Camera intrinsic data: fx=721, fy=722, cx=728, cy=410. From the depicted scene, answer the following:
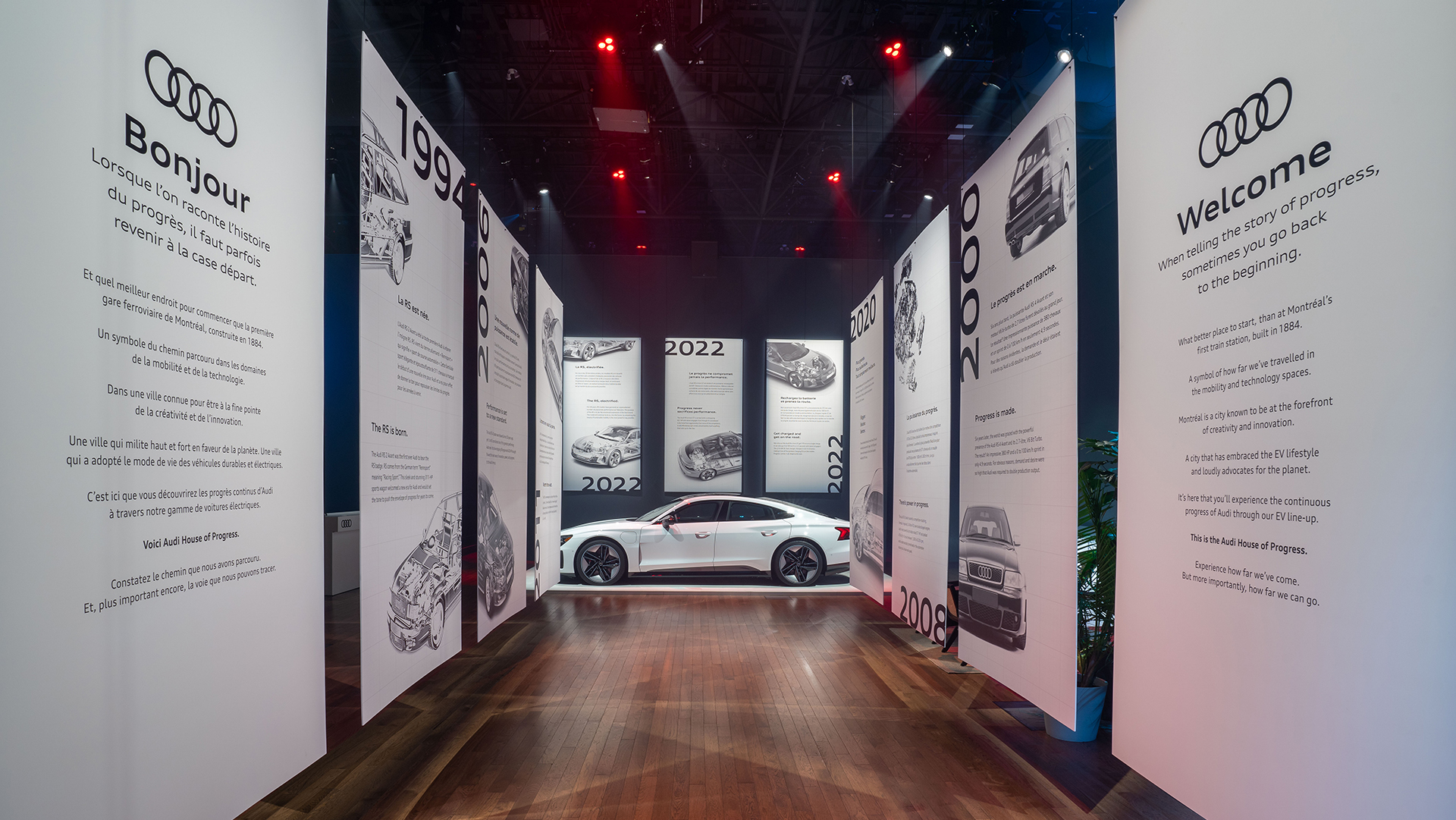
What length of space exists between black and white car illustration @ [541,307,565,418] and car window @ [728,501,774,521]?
2.17 metres

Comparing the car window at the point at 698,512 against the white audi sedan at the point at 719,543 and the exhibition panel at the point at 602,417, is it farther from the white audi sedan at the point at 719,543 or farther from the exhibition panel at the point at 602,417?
the exhibition panel at the point at 602,417

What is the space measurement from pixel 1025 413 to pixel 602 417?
276 inches

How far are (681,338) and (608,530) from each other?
3000mm

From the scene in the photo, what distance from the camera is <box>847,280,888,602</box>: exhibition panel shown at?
18.0ft

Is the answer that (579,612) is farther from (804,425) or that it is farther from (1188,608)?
(1188,608)


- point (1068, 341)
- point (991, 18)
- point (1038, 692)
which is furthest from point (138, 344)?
point (991, 18)

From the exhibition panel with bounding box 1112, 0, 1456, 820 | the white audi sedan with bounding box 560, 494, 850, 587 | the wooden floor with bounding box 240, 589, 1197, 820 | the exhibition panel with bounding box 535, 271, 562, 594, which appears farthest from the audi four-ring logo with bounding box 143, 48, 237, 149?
the white audi sedan with bounding box 560, 494, 850, 587

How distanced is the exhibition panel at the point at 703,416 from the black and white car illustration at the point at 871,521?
10.8 feet

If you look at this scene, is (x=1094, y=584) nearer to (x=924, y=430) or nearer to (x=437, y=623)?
(x=924, y=430)

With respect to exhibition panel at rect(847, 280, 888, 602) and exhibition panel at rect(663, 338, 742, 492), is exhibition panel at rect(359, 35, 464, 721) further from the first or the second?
exhibition panel at rect(663, 338, 742, 492)

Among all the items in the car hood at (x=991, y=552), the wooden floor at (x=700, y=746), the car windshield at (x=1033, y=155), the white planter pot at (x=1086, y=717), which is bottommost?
the wooden floor at (x=700, y=746)

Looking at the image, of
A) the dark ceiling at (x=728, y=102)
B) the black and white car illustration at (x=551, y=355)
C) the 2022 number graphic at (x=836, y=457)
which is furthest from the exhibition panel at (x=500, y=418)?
the 2022 number graphic at (x=836, y=457)

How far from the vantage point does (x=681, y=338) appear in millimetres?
9656

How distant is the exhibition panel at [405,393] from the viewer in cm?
265
